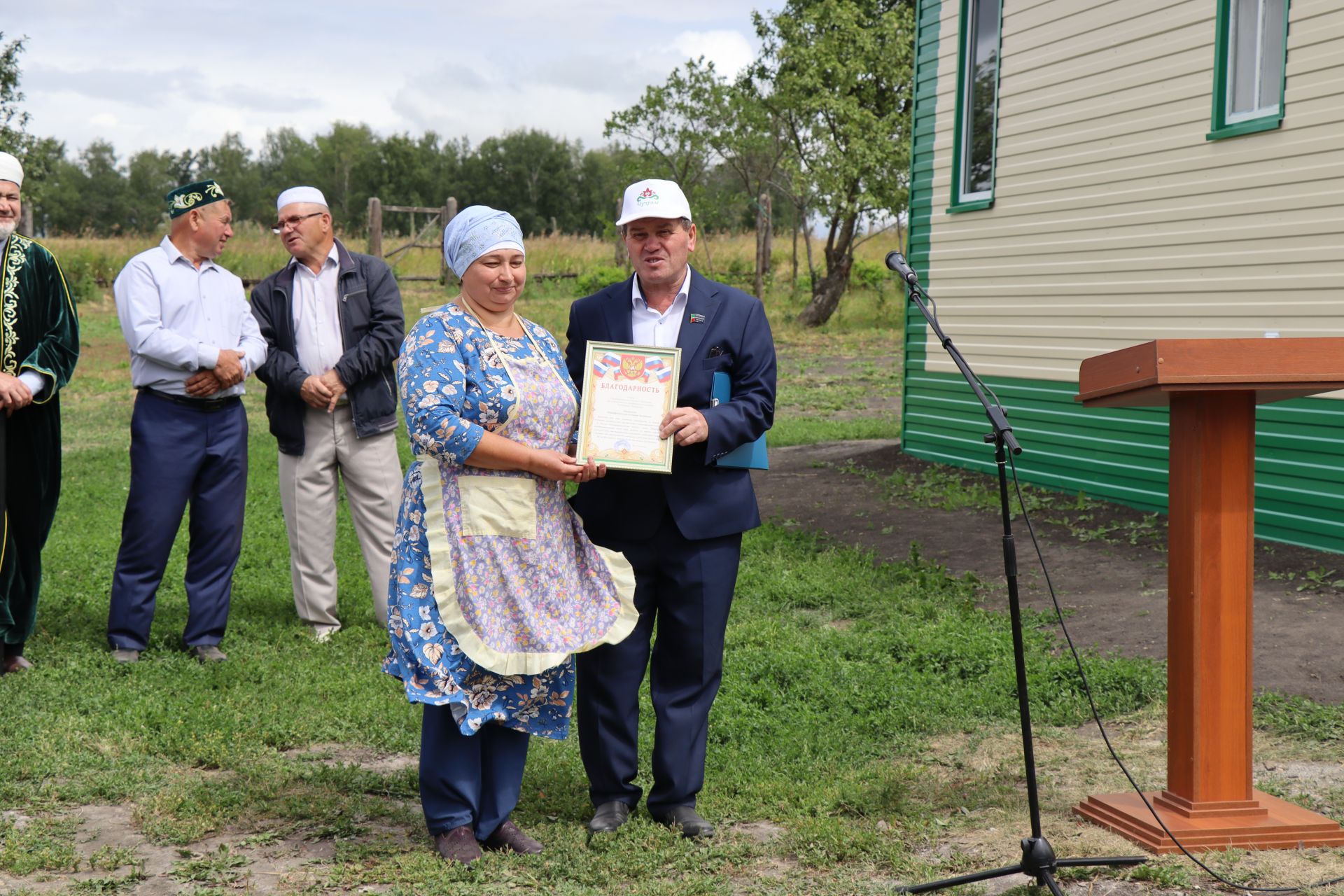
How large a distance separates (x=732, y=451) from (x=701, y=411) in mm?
175

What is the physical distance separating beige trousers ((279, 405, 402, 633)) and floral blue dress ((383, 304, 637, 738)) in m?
3.00

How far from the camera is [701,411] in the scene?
4.20m

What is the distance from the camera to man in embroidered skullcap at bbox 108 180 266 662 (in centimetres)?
650

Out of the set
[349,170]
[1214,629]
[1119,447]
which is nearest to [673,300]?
[1214,629]

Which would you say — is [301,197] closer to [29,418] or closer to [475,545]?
[29,418]

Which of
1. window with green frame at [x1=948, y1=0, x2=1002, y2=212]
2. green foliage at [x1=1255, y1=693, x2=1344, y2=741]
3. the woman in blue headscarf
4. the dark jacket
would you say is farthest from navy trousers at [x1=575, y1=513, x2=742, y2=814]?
window with green frame at [x1=948, y1=0, x2=1002, y2=212]

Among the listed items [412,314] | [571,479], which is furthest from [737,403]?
[412,314]

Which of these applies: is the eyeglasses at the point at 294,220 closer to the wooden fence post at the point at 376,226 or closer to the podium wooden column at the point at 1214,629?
the podium wooden column at the point at 1214,629

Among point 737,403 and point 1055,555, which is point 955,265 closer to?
point 1055,555

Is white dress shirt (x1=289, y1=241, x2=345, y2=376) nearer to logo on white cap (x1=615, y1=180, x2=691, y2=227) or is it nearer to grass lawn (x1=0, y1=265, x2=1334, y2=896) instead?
grass lawn (x1=0, y1=265, x2=1334, y2=896)

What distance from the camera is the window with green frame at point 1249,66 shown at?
8707 mm

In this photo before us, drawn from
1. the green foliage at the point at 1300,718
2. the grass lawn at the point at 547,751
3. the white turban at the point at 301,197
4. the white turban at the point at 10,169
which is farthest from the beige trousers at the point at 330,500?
the green foliage at the point at 1300,718

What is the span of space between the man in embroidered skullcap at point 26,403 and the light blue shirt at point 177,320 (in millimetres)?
336

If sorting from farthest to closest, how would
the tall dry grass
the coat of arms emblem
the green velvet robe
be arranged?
the tall dry grass → the green velvet robe → the coat of arms emblem
